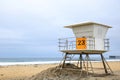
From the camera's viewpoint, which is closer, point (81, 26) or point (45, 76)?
point (45, 76)

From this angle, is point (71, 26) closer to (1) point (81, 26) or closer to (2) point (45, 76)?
(1) point (81, 26)

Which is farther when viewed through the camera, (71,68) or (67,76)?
(71,68)

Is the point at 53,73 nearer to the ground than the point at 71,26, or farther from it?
nearer to the ground

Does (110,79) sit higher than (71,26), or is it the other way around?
(71,26)

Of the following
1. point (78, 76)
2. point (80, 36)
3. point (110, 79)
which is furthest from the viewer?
point (80, 36)

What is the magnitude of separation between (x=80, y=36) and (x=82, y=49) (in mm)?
1728

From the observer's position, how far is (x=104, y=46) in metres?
24.2

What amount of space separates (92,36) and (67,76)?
14.4 ft

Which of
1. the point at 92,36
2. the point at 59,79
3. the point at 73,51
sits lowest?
the point at 59,79

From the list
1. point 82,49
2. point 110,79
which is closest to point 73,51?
point 82,49

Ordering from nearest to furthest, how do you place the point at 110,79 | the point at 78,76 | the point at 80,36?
the point at 110,79 → the point at 78,76 → the point at 80,36

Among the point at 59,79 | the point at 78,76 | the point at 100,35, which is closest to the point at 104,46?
the point at 100,35

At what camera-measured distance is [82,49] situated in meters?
22.7

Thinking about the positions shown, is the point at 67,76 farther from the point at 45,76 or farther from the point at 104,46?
the point at 104,46
